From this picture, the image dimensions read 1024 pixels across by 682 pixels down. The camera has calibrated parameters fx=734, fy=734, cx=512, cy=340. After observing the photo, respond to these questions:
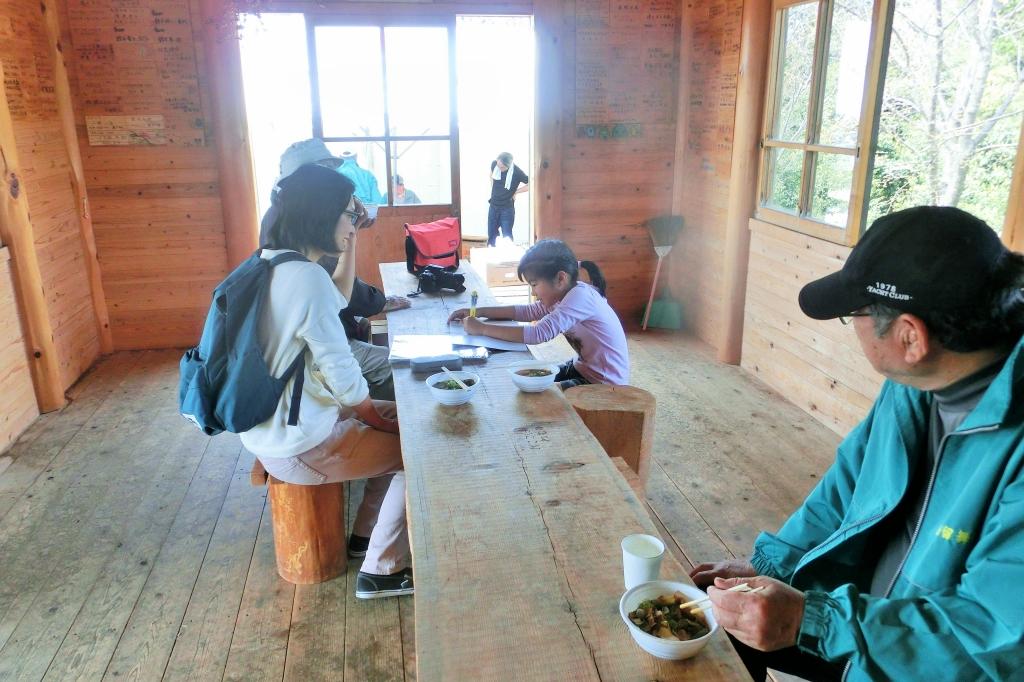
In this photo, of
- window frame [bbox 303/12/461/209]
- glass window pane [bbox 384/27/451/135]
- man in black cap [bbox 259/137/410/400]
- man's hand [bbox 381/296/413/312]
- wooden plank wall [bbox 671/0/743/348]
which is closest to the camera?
man in black cap [bbox 259/137/410/400]

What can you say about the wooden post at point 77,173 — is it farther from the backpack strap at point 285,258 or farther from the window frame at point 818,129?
the window frame at point 818,129

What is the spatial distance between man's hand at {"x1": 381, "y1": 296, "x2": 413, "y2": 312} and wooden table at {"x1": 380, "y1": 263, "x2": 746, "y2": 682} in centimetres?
111

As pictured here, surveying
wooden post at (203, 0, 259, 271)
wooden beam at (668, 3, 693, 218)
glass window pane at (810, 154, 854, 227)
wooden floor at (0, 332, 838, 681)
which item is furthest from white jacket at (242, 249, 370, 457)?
wooden beam at (668, 3, 693, 218)

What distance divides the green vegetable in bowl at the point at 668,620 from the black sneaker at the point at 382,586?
1.33 metres

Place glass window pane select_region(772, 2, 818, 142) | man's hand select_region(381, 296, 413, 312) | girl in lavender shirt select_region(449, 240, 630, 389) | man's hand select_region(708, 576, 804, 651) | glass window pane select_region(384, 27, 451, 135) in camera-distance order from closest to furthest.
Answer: man's hand select_region(708, 576, 804, 651) → girl in lavender shirt select_region(449, 240, 630, 389) → man's hand select_region(381, 296, 413, 312) → glass window pane select_region(772, 2, 818, 142) → glass window pane select_region(384, 27, 451, 135)

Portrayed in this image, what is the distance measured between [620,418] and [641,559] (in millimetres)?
1336

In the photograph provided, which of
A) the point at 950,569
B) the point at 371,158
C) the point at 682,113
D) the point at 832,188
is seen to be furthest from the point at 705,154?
the point at 950,569

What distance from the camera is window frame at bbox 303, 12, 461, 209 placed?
15.4 feet

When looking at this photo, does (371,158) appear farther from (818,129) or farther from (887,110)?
(887,110)

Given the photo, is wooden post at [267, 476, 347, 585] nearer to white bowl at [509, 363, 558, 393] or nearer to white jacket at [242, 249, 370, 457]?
white jacket at [242, 249, 370, 457]

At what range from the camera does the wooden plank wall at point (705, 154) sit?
456 centimetres

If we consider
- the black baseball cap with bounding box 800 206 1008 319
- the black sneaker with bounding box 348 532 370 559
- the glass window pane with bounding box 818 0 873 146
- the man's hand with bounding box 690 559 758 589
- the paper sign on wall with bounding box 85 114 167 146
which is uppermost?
the glass window pane with bounding box 818 0 873 146

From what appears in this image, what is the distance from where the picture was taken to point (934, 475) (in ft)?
3.93

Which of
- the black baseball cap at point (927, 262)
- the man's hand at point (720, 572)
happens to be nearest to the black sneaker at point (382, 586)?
the man's hand at point (720, 572)
